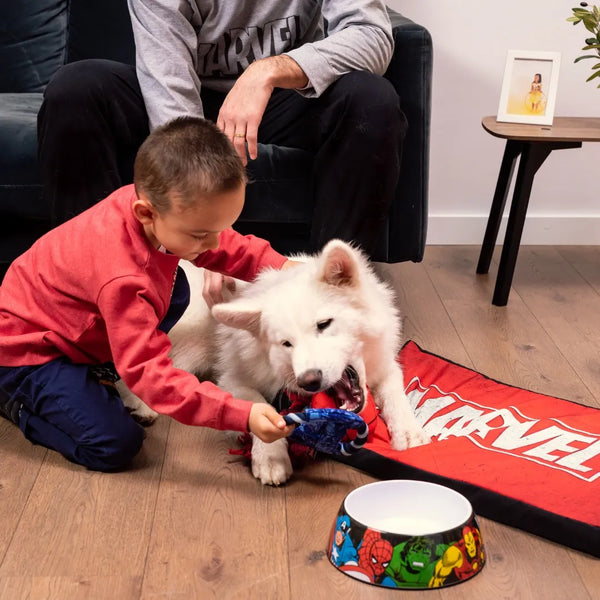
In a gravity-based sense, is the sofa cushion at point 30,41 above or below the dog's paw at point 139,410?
above

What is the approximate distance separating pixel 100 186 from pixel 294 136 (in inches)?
23.6

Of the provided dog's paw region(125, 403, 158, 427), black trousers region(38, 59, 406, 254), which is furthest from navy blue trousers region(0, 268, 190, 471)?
black trousers region(38, 59, 406, 254)

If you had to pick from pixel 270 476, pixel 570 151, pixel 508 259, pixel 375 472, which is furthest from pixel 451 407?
pixel 570 151

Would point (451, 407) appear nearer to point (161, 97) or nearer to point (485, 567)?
point (485, 567)

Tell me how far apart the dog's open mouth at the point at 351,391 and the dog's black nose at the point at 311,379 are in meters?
0.17

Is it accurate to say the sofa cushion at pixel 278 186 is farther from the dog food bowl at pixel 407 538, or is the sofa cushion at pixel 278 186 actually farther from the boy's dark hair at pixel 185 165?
the dog food bowl at pixel 407 538

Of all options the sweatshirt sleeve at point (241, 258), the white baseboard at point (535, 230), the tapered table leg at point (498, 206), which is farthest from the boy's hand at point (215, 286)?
the white baseboard at point (535, 230)

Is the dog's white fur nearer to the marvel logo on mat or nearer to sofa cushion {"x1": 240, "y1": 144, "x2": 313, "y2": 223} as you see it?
the marvel logo on mat

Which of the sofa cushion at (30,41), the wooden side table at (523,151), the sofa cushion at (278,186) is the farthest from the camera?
the sofa cushion at (30,41)

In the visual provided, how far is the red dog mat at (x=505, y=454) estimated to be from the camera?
1540 millimetres

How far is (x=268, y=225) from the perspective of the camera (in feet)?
8.42

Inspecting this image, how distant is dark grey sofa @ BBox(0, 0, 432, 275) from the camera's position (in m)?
2.45

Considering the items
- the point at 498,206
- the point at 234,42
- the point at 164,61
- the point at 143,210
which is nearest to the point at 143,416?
the point at 143,210

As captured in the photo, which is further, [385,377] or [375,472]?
[385,377]
